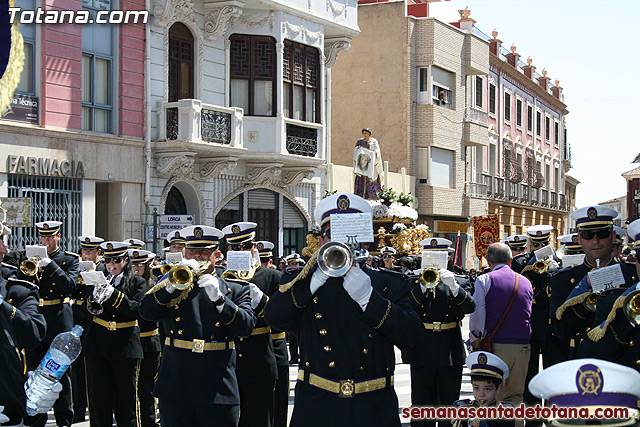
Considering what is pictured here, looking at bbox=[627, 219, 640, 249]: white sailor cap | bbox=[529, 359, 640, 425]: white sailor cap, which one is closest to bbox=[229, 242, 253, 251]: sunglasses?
bbox=[627, 219, 640, 249]: white sailor cap

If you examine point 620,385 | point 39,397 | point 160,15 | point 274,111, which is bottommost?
point 39,397

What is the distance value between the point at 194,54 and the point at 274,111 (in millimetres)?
2796

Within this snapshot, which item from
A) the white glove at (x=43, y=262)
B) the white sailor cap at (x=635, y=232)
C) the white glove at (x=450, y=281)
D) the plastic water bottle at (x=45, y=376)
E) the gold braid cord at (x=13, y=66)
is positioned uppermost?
the gold braid cord at (x=13, y=66)

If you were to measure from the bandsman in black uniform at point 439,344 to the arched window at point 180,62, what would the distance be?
583 inches

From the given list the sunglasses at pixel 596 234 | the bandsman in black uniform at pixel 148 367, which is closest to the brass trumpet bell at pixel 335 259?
the sunglasses at pixel 596 234

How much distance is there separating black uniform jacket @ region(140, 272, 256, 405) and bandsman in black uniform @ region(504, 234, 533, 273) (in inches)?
230

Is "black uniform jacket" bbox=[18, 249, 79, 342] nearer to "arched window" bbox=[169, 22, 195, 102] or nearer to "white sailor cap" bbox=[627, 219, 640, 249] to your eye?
"white sailor cap" bbox=[627, 219, 640, 249]

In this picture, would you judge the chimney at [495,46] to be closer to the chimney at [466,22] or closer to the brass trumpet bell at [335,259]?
the chimney at [466,22]

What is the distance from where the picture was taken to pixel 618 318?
220 inches

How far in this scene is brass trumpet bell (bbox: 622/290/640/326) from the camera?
5.32 m

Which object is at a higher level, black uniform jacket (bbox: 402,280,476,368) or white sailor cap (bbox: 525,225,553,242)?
white sailor cap (bbox: 525,225,553,242)

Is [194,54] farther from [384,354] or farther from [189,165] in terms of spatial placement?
[384,354]

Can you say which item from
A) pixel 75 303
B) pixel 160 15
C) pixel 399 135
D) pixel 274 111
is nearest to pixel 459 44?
pixel 399 135

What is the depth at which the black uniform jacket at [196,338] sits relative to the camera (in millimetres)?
7484
